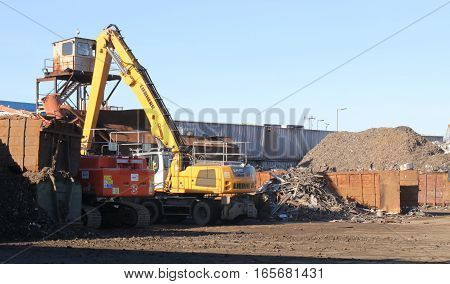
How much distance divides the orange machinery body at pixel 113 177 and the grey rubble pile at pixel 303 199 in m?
7.85

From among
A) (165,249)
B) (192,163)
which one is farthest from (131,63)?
(165,249)

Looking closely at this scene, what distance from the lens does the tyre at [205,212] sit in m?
24.5

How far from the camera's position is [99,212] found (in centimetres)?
2027

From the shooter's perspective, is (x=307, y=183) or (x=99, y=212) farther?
(x=307, y=183)

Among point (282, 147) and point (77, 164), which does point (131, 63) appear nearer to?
point (77, 164)

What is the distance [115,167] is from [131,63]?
6.14 metres

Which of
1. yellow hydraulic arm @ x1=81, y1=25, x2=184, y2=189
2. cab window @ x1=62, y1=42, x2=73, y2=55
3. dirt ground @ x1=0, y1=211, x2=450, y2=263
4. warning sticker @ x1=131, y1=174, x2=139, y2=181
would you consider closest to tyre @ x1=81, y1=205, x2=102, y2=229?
dirt ground @ x1=0, y1=211, x2=450, y2=263

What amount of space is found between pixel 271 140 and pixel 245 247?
46.6 m

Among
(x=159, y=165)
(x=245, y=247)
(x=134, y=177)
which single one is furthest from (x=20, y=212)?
(x=159, y=165)

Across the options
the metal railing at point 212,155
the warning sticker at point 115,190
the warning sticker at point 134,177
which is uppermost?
the metal railing at point 212,155

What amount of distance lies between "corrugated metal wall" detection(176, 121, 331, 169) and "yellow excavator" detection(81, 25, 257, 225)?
28.8 metres

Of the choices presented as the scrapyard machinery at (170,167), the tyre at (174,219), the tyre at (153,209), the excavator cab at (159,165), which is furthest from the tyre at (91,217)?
the tyre at (174,219)

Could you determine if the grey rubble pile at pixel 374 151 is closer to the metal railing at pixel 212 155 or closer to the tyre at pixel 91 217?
the metal railing at pixel 212 155

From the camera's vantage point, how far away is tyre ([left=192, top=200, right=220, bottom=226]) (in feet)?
80.4
